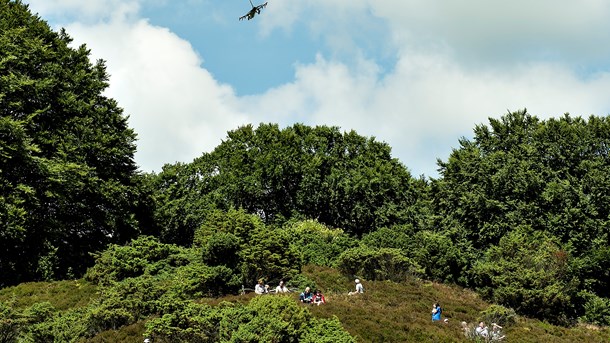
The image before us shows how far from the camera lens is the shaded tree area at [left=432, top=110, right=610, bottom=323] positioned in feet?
117

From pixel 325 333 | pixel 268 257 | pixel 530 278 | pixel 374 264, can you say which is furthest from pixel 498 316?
pixel 325 333

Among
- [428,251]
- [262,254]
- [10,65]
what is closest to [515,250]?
[428,251]

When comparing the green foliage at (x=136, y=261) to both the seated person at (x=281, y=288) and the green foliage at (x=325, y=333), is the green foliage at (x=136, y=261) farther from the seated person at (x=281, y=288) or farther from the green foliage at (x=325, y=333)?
the green foliage at (x=325, y=333)

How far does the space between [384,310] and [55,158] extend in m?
18.9

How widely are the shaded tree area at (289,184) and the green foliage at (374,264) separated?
20856 mm

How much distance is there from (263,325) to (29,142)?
64.6ft

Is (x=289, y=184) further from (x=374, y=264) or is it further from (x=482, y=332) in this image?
(x=482, y=332)

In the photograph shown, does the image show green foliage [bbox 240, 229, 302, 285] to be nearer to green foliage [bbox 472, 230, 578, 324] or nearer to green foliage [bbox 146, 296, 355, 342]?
green foliage [bbox 146, 296, 355, 342]

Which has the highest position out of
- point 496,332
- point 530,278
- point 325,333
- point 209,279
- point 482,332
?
point 530,278

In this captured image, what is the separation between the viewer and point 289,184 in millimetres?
55844

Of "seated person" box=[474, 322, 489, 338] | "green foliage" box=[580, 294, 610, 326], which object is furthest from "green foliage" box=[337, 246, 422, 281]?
"green foliage" box=[580, 294, 610, 326]

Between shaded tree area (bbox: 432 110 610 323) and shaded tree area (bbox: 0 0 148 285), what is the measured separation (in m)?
20.2

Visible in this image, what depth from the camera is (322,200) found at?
55.7 m

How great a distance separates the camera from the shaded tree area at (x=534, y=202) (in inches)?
1405
